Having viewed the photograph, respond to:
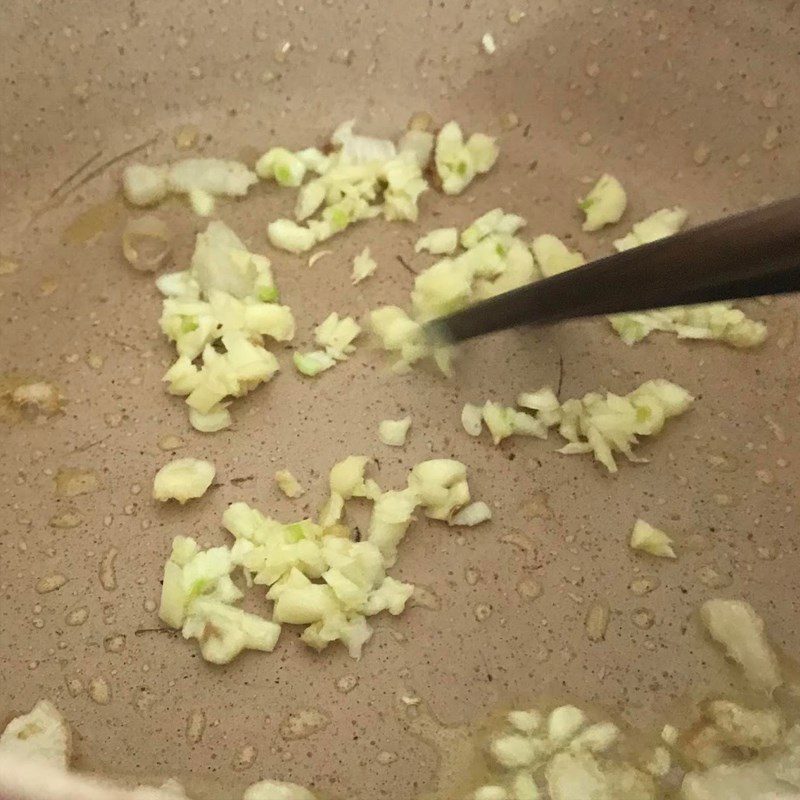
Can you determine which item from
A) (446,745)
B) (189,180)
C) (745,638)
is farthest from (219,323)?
(745,638)

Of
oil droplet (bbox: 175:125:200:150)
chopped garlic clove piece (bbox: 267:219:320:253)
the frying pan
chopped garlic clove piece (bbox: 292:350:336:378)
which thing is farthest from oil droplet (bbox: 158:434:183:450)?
oil droplet (bbox: 175:125:200:150)

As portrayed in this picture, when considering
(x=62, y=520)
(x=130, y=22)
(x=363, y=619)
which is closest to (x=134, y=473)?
(x=62, y=520)

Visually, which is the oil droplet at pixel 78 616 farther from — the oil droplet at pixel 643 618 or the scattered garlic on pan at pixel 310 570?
the oil droplet at pixel 643 618

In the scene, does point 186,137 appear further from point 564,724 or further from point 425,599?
point 564,724

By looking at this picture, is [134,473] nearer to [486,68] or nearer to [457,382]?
[457,382]

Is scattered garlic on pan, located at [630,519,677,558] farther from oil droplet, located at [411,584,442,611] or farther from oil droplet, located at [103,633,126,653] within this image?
oil droplet, located at [103,633,126,653]

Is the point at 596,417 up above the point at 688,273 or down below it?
below
